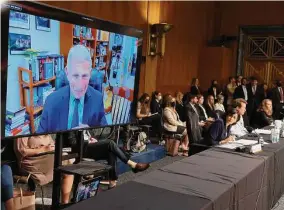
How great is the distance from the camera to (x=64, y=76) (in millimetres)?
2375

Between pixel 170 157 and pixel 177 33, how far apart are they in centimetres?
461

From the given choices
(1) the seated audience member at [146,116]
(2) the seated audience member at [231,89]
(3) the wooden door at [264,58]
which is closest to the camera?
(1) the seated audience member at [146,116]

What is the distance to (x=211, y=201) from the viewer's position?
204cm

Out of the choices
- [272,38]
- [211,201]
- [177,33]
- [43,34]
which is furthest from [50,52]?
[272,38]

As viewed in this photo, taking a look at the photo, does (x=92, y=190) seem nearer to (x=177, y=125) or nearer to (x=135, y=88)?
(x=135, y=88)

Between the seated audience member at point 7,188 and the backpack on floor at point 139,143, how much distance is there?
297cm

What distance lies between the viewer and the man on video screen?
2355 millimetres

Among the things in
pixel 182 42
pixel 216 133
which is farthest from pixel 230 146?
pixel 182 42

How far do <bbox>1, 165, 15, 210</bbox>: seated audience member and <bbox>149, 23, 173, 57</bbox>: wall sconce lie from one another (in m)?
6.29

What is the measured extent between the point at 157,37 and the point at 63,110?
249 inches

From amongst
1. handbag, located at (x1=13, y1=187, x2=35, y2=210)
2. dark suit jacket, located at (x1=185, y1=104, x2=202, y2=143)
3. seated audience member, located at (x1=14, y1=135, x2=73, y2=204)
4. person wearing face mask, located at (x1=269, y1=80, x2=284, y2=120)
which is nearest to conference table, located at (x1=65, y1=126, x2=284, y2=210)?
handbag, located at (x1=13, y1=187, x2=35, y2=210)

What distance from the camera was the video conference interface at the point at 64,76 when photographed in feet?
6.90

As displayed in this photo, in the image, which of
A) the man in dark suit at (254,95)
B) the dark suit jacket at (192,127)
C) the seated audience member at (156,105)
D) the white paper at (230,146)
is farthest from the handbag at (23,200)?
the man in dark suit at (254,95)

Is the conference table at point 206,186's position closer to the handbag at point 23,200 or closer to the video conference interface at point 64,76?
the video conference interface at point 64,76
